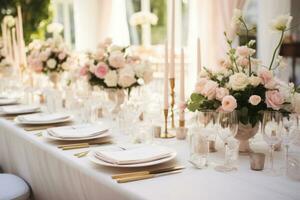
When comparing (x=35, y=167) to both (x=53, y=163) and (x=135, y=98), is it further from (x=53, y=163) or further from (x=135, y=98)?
(x=135, y=98)

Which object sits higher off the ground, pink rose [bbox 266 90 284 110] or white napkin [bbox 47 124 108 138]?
pink rose [bbox 266 90 284 110]

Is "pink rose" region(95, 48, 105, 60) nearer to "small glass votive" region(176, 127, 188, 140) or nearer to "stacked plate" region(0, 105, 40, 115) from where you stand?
"stacked plate" region(0, 105, 40, 115)

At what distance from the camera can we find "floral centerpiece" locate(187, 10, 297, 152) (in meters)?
1.54

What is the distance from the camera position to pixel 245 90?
63.1 inches

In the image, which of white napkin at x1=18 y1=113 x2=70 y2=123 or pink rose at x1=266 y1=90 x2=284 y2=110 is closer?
pink rose at x1=266 y1=90 x2=284 y2=110

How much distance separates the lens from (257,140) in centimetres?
178

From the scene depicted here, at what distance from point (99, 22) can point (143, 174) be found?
15.5 ft

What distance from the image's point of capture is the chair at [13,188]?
198cm

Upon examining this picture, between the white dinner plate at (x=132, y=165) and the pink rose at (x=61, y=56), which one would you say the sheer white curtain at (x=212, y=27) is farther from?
the white dinner plate at (x=132, y=165)

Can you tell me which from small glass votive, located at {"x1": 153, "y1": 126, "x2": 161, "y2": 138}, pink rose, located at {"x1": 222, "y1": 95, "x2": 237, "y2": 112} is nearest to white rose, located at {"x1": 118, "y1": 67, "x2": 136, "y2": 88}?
small glass votive, located at {"x1": 153, "y1": 126, "x2": 161, "y2": 138}

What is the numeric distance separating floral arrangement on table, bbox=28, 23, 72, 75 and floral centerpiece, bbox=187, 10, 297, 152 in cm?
182

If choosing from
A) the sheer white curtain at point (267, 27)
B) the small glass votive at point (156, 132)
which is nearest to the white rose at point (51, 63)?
the small glass votive at point (156, 132)

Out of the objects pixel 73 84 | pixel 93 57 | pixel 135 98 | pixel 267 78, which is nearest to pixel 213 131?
pixel 267 78

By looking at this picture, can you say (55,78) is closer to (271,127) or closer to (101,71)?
(101,71)
